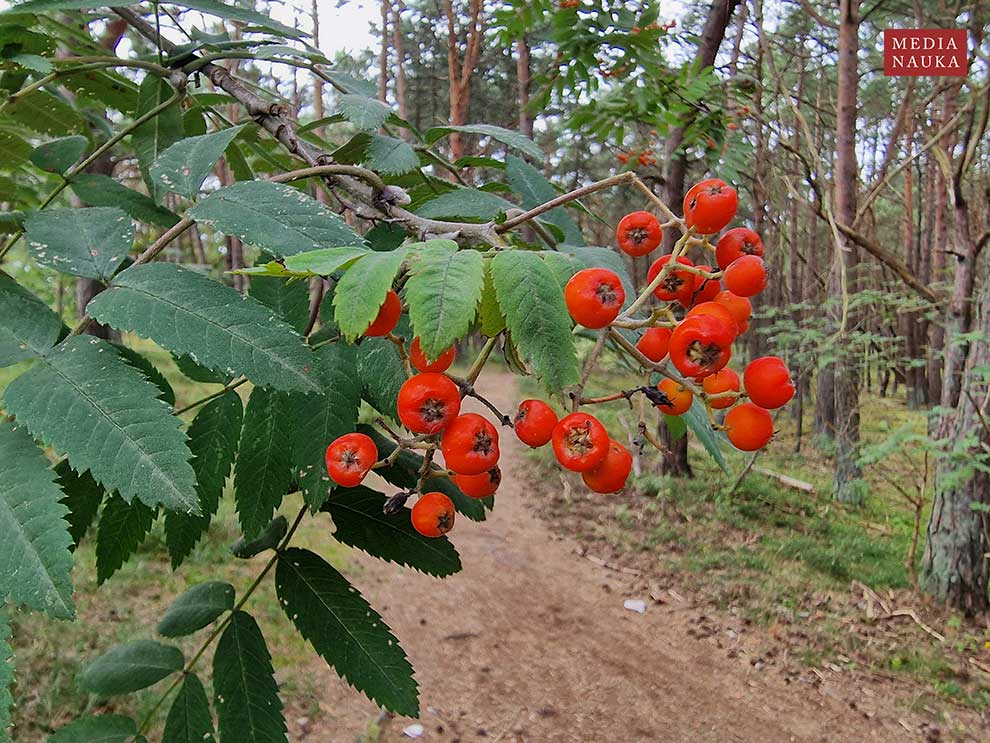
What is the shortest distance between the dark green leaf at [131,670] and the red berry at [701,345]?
1246mm

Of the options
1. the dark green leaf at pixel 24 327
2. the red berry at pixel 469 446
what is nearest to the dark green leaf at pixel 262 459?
the dark green leaf at pixel 24 327

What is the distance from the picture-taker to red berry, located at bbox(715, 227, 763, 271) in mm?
867

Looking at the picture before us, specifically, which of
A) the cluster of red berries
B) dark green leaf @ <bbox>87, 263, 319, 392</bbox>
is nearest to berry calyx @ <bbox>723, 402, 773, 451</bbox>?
the cluster of red berries

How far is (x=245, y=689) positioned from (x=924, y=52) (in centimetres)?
596

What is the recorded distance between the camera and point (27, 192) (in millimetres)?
1713

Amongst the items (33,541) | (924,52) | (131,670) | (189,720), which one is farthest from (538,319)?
(924,52)

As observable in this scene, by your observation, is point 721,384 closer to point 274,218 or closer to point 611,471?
point 611,471

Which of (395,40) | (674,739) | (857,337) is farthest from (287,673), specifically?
(395,40)

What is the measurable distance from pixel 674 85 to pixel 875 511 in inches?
273

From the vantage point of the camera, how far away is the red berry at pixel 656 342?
0.83 meters

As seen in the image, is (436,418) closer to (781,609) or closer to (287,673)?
(287,673)

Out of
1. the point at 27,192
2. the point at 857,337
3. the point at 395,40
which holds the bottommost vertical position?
the point at 857,337

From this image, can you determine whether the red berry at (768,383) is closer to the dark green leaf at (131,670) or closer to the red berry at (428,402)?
the red berry at (428,402)

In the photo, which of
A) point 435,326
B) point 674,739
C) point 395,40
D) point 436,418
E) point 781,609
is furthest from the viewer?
point 395,40
